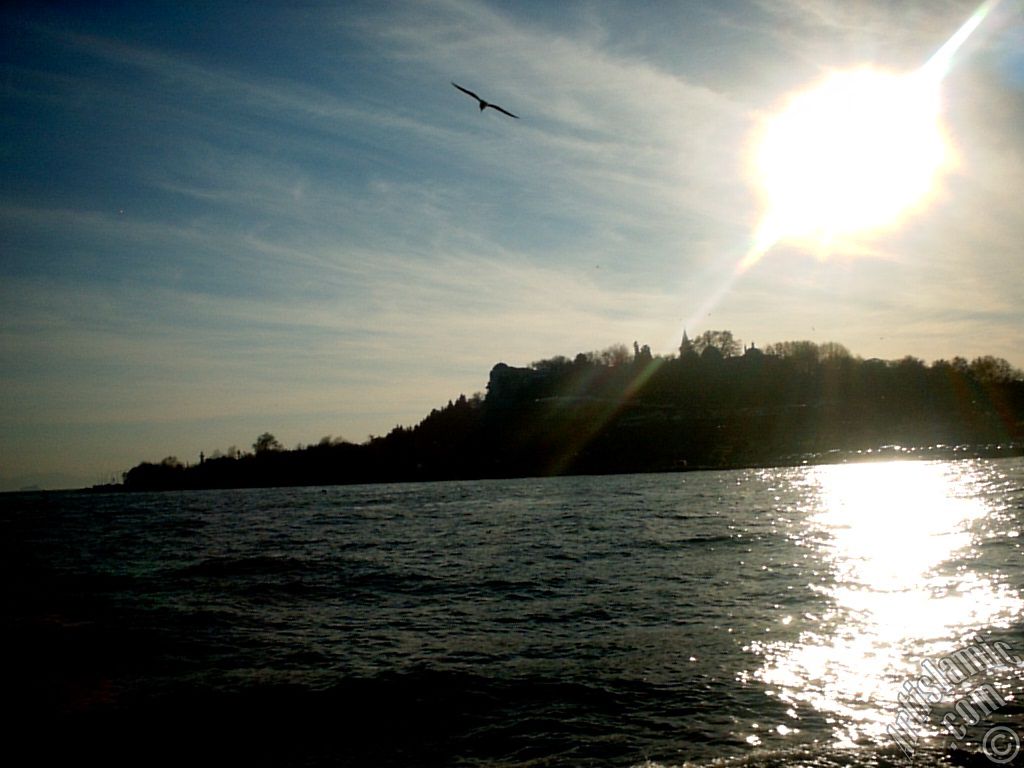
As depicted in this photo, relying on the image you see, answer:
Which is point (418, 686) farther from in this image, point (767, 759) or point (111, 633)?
point (111, 633)

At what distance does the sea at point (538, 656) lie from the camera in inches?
466

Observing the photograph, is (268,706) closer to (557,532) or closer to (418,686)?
(418,686)

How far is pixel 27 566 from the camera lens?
1449 inches

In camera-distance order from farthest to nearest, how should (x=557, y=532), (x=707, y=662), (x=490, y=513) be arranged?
(x=490, y=513) < (x=557, y=532) < (x=707, y=662)

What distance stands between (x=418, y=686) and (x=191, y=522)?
60.8 meters

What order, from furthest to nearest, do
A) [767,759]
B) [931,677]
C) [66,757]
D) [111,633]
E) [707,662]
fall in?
[111,633]
[707,662]
[931,677]
[66,757]
[767,759]

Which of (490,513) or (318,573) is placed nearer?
(318,573)

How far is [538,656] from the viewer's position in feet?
54.5

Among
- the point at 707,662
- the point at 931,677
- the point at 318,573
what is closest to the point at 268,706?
the point at 707,662

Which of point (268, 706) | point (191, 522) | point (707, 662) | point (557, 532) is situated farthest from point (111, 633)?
point (191, 522)

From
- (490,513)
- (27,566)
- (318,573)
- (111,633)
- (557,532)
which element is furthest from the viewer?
(490,513)

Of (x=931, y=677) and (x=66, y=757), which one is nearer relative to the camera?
(x=66, y=757)

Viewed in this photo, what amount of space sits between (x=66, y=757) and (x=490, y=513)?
5447cm

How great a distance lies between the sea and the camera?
11.8 m
